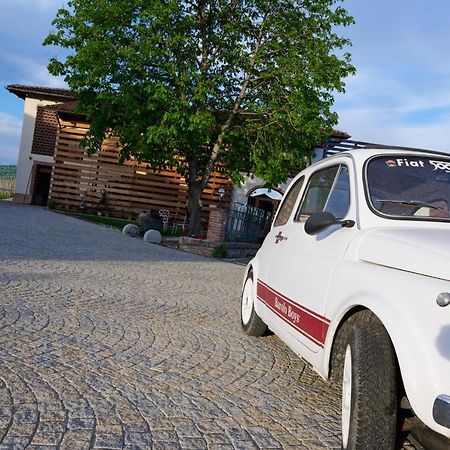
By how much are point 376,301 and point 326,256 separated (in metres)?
0.79

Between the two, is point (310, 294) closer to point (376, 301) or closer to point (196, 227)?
point (376, 301)

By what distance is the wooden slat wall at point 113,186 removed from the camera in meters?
25.1

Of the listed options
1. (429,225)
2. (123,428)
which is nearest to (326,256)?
(429,225)

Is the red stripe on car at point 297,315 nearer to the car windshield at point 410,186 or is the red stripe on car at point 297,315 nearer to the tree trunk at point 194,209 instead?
the car windshield at point 410,186

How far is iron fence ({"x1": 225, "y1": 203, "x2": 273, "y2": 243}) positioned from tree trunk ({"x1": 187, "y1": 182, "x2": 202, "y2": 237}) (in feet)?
4.35

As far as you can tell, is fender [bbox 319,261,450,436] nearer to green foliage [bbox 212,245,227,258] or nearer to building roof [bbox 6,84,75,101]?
green foliage [bbox 212,245,227,258]

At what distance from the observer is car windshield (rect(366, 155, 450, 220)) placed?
128 inches

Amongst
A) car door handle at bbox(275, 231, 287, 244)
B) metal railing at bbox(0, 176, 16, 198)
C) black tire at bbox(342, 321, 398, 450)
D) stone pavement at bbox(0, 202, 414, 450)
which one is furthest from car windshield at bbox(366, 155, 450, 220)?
metal railing at bbox(0, 176, 16, 198)

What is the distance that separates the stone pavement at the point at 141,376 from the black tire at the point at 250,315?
0.11 metres

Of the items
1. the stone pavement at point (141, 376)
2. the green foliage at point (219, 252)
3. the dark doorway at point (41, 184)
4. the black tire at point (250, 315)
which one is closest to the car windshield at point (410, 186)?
the stone pavement at point (141, 376)

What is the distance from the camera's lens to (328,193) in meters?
3.88

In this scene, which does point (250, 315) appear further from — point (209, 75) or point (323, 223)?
point (209, 75)

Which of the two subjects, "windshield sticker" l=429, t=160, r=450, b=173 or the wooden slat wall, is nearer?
"windshield sticker" l=429, t=160, r=450, b=173

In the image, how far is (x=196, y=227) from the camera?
18.0 metres
